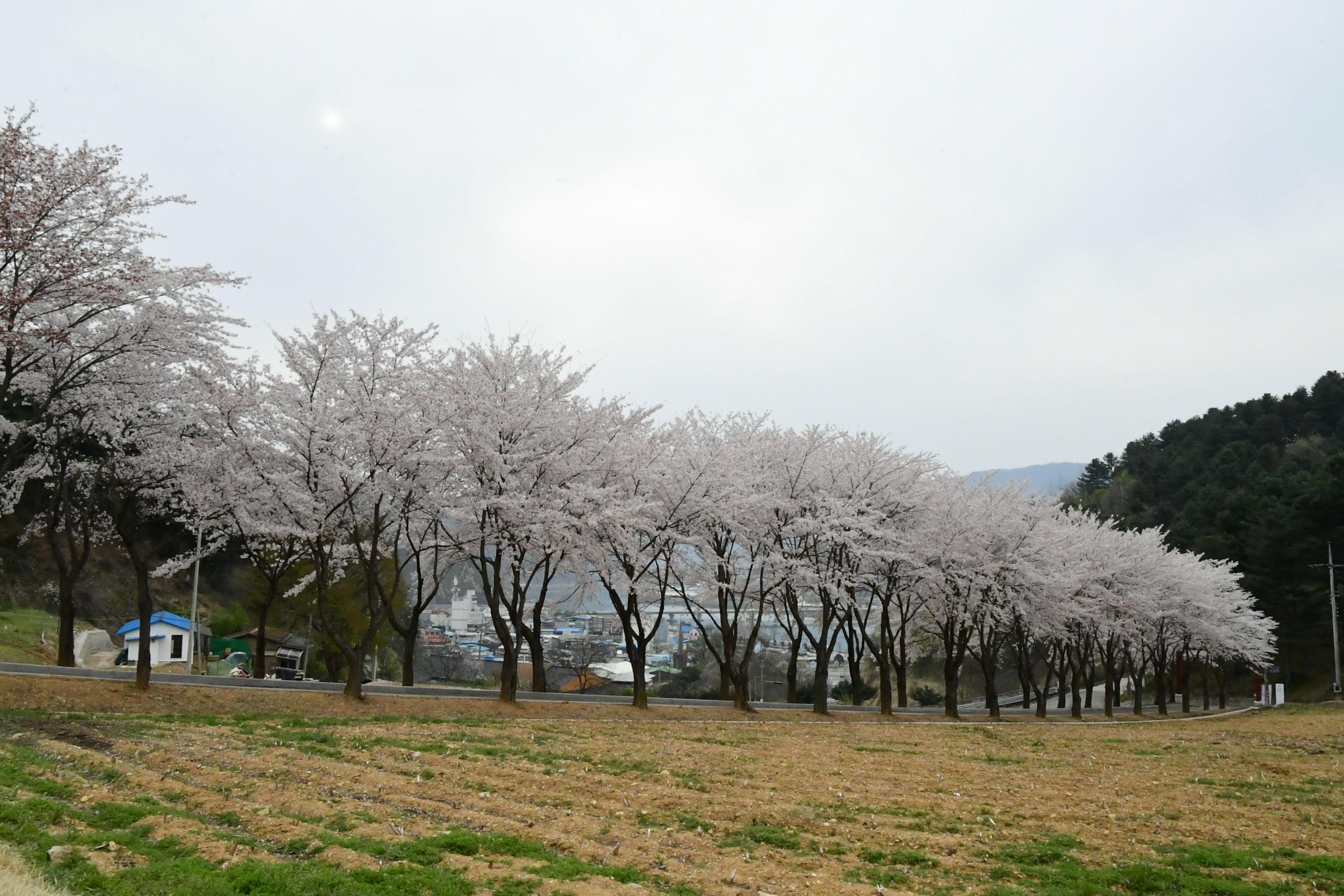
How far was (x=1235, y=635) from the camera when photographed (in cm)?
6375

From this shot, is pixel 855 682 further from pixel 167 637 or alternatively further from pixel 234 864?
pixel 234 864

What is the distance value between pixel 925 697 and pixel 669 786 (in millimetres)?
56304

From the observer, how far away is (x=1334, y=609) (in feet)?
203

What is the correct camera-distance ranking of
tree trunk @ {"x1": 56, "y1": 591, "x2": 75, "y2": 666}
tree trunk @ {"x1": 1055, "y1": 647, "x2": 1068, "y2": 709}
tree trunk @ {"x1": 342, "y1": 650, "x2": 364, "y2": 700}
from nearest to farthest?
tree trunk @ {"x1": 342, "y1": 650, "x2": 364, "y2": 700} → tree trunk @ {"x1": 56, "y1": 591, "x2": 75, "y2": 666} → tree trunk @ {"x1": 1055, "y1": 647, "x2": 1068, "y2": 709}

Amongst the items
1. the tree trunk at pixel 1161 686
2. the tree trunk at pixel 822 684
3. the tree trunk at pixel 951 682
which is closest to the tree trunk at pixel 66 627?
the tree trunk at pixel 822 684

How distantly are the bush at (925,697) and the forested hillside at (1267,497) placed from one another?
25.5 metres

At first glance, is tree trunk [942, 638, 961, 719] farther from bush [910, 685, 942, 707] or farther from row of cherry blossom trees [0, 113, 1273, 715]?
bush [910, 685, 942, 707]

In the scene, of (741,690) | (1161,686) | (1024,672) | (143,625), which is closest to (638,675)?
(741,690)

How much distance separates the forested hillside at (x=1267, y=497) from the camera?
69.3 m

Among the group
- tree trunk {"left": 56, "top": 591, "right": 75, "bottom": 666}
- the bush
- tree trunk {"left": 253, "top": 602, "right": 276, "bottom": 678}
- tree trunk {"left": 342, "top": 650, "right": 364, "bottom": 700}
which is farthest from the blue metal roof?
the bush

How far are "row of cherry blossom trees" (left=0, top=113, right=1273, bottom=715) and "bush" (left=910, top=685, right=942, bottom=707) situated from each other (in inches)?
1030

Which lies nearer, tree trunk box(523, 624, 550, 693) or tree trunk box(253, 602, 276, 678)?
tree trunk box(253, 602, 276, 678)

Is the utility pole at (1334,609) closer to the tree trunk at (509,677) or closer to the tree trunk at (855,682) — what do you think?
the tree trunk at (855,682)

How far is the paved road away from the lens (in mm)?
24094
